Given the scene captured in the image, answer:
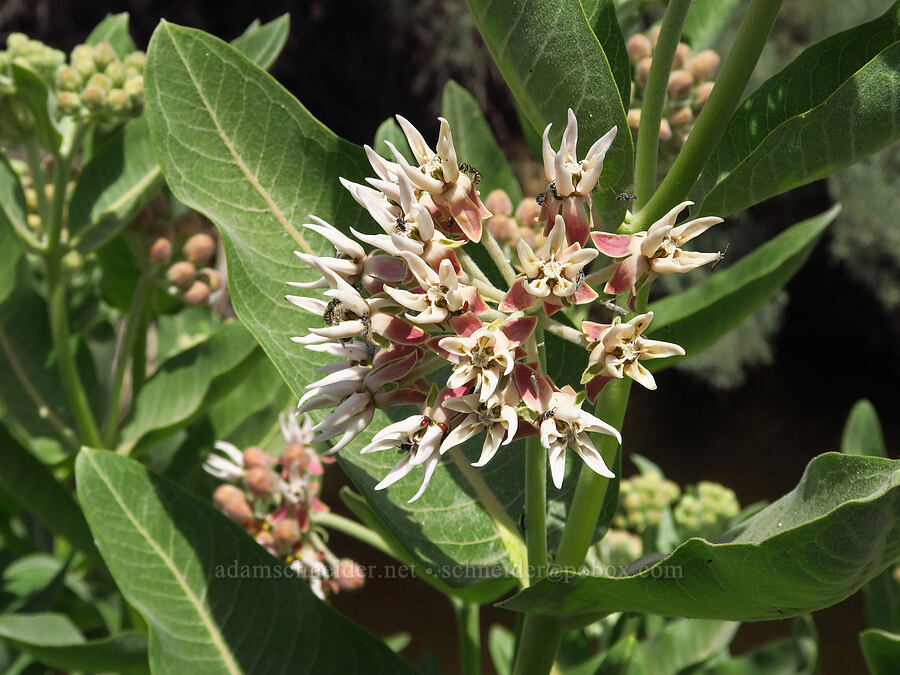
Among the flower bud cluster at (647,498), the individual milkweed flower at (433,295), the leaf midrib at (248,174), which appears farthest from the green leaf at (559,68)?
the flower bud cluster at (647,498)

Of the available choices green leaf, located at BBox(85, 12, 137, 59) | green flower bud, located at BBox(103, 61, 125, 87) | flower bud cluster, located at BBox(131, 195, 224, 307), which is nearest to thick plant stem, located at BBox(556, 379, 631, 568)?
flower bud cluster, located at BBox(131, 195, 224, 307)

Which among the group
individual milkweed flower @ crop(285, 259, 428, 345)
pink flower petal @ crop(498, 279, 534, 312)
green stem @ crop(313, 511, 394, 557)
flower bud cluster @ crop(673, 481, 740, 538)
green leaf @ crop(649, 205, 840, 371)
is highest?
pink flower petal @ crop(498, 279, 534, 312)

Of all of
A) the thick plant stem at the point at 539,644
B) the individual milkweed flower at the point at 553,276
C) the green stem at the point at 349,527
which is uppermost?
the individual milkweed flower at the point at 553,276

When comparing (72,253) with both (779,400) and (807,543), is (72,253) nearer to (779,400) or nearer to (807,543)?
(807,543)

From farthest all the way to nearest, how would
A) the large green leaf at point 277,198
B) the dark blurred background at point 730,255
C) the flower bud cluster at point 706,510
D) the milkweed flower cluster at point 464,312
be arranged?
the dark blurred background at point 730,255
the flower bud cluster at point 706,510
the large green leaf at point 277,198
the milkweed flower cluster at point 464,312

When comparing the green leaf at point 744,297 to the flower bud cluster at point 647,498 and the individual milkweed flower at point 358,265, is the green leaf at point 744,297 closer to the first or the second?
the individual milkweed flower at point 358,265

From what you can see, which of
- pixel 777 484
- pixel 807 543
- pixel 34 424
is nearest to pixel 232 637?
pixel 807 543

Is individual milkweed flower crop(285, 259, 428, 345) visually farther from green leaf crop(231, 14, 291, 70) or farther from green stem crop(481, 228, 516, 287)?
green leaf crop(231, 14, 291, 70)
